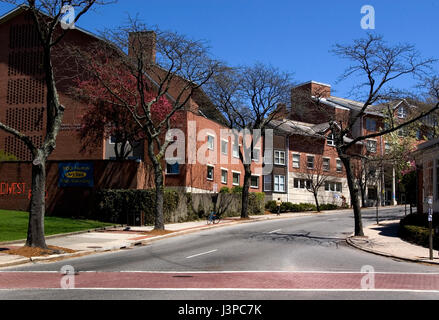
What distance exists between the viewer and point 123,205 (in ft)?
105

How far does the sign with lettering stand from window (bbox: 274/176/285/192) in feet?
97.1

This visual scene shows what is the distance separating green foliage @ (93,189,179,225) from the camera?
104ft

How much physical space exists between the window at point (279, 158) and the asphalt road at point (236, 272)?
115 ft

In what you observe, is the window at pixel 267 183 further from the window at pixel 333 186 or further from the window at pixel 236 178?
the window at pixel 333 186

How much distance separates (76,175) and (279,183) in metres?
30.8

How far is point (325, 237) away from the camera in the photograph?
26547mm

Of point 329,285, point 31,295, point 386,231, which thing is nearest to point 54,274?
point 31,295

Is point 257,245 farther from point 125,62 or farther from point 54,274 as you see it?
point 125,62

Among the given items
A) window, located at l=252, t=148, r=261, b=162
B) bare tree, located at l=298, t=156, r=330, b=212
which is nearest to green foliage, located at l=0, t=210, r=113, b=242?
window, located at l=252, t=148, r=261, b=162

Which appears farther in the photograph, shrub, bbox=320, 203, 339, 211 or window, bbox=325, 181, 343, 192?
window, bbox=325, 181, 343, 192

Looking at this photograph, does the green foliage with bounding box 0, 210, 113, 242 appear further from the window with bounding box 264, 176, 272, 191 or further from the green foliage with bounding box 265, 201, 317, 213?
the window with bounding box 264, 176, 272, 191

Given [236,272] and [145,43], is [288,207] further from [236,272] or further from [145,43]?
[236,272]

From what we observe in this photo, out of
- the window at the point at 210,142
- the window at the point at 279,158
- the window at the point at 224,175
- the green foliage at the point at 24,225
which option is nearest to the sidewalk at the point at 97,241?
the green foliage at the point at 24,225

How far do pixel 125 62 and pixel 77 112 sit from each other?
1468 centimetres
